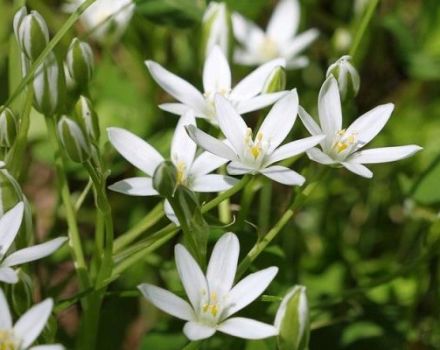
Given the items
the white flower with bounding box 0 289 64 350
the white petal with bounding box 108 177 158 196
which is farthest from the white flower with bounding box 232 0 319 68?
the white flower with bounding box 0 289 64 350

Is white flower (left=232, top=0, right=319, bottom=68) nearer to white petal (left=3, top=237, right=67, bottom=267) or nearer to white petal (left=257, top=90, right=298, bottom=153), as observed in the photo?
white petal (left=257, top=90, right=298, bottom=153)

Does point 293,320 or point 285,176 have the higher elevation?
point 285,176

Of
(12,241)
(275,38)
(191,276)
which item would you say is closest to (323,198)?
(275,38)

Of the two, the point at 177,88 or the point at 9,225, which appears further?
the point at 177,88

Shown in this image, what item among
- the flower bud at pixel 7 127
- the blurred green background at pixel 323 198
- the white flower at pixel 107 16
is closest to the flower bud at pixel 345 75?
the blurred green background at pixel 323 198

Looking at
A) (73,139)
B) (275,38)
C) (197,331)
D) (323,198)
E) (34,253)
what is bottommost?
(323,198)

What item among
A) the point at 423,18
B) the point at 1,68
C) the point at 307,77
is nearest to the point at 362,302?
the point at 307,77

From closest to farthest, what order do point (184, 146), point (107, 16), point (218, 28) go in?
point (184, 146), point (218, 28), point (107, 16)

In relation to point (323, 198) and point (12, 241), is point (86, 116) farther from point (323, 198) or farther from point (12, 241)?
point (323, 198)

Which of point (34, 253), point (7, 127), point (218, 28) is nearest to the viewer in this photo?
point (34, 253)
